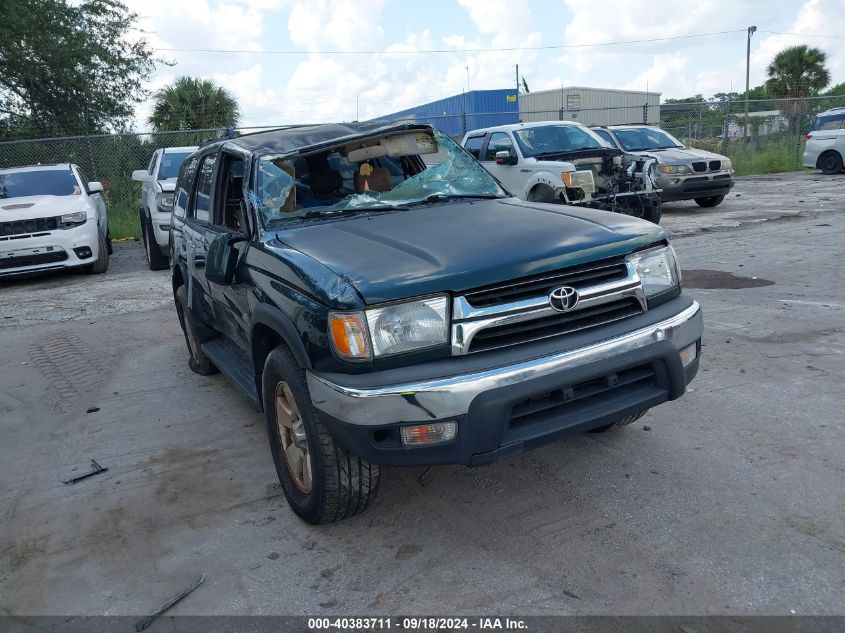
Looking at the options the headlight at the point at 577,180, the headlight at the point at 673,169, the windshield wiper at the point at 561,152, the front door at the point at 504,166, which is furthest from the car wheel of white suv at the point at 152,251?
the headlight at the point at 673,169

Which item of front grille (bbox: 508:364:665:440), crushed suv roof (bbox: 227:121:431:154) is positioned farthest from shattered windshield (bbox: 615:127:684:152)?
front grille (bbox: 508:364:665:440)

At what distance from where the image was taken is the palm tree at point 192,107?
23.8m

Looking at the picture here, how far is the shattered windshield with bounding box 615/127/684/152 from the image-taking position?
48.7 feet

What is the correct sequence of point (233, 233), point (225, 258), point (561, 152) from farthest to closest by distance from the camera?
point (561, 152), point (233, 233), point (225, 258)

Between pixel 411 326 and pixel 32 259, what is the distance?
9304mm

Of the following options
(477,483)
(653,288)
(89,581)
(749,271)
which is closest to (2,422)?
(89,581)

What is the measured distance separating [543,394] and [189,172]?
3.85 m

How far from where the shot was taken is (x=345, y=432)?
2861mm

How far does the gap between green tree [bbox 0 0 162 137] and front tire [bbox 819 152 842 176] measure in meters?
18.6

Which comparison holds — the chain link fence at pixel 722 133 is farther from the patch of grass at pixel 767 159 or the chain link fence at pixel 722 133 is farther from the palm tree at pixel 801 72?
the palm tree at pixel 801 72

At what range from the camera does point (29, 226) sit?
10.4m

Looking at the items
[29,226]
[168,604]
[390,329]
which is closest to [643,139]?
[29,226]

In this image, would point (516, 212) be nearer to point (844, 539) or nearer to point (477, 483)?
point (477, 483)

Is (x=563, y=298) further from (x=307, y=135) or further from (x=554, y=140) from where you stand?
(x=554, y=140)
